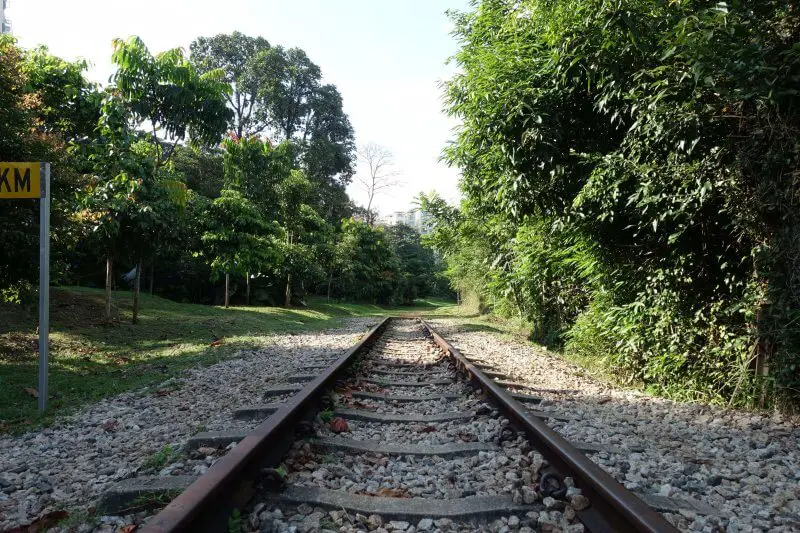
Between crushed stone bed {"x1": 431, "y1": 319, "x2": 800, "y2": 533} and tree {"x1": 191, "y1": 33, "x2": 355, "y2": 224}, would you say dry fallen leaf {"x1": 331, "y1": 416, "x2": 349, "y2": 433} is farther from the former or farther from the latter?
tree {"x1": 191, "y1": 33, "x2": 355, "y2": 224}

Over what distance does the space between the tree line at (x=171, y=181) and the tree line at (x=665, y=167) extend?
233 inches

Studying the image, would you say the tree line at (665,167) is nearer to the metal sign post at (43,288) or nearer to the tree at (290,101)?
the metal sign post at (43,288)

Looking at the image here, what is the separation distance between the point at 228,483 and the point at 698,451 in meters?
2.86

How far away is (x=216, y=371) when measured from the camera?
19.7ft

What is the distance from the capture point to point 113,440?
3404mm

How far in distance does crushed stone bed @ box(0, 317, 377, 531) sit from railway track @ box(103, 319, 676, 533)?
0.32 metres

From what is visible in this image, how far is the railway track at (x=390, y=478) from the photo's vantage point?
2.04 m

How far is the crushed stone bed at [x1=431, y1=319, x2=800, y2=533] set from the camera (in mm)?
2361

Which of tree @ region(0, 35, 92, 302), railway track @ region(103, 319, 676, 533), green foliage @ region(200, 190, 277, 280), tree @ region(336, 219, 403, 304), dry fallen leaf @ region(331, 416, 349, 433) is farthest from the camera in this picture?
tree @ region(336, 219, 403, 304)

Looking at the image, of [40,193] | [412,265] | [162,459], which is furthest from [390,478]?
[412,265]

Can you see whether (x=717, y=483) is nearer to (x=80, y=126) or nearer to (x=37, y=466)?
(x=37, y=466)

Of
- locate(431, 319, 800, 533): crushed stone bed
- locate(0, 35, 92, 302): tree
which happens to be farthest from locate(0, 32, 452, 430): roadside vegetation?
locate(431, 319, 800, 533): crushed stone bed

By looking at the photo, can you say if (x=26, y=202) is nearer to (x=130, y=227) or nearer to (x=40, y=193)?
(x=40, y=193)

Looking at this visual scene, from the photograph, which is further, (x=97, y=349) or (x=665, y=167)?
(x=97, y=349)
